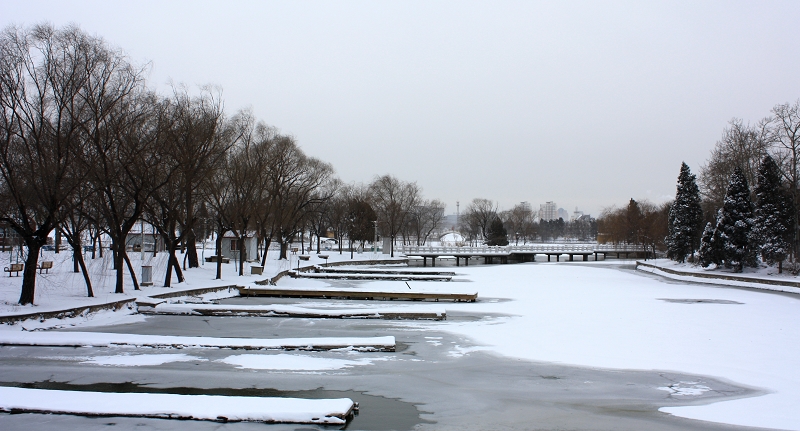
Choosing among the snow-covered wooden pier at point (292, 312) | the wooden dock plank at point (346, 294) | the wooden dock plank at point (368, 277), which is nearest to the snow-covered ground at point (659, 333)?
the snow-covered wooden pier at point (292, 312)

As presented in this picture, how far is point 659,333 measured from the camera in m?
15.8

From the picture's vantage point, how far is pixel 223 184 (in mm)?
35188

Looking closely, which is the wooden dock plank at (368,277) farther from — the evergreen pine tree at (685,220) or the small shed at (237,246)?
the evergreen pine tree at (685,220)

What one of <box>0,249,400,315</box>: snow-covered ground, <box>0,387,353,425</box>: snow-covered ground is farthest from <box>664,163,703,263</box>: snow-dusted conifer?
<box>0,387,353,425</box>: snow-covered ground

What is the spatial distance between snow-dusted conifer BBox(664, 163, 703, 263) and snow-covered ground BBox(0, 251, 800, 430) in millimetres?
27339

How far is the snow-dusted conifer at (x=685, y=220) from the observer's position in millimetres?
54844

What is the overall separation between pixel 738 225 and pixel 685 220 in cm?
1505

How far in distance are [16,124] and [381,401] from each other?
1620 centimetres

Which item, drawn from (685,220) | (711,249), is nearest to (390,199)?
(685,220)

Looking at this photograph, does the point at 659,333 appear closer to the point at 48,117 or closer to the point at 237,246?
the point at 48,117

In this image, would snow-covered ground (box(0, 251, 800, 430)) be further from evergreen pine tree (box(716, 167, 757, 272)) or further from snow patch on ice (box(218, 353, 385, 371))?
evergreen pine tree (box(716, 167, 757, 272))

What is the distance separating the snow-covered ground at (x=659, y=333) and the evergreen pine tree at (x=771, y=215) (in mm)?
11147

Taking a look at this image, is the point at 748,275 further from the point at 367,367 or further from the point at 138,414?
the point at 138,414

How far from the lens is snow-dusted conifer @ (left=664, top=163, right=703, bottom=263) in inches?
2159
